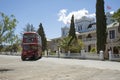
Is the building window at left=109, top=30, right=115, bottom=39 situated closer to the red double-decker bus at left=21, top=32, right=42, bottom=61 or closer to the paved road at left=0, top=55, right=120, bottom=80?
the red double-decker bus at left=21, top=32, right=42, bottom=61

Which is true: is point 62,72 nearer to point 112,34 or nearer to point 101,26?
point 101,26

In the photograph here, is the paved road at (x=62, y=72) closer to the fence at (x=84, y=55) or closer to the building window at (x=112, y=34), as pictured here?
the fence at (x=84, y=55)

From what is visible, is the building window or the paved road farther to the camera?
the building window

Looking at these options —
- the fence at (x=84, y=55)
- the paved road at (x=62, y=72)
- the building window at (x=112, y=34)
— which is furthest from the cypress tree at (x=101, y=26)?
the paved road at (x=62, y=72)

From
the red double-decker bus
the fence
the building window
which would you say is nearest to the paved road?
the red double-decker bus

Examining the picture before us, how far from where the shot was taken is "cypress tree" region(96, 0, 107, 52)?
4753 centimetres

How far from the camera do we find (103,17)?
1889 inches

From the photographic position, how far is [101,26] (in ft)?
157

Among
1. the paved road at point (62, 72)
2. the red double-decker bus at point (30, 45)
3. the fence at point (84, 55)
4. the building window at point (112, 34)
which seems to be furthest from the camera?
the building window at point (112, 34)

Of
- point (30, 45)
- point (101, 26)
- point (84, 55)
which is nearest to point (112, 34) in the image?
point (84, 55)

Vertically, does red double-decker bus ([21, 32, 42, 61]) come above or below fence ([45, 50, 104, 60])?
above

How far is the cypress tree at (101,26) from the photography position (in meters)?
47.5

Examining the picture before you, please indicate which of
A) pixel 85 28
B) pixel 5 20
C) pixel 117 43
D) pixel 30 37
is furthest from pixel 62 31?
pixel 5 20

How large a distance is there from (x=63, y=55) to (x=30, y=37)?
20.7 meters
